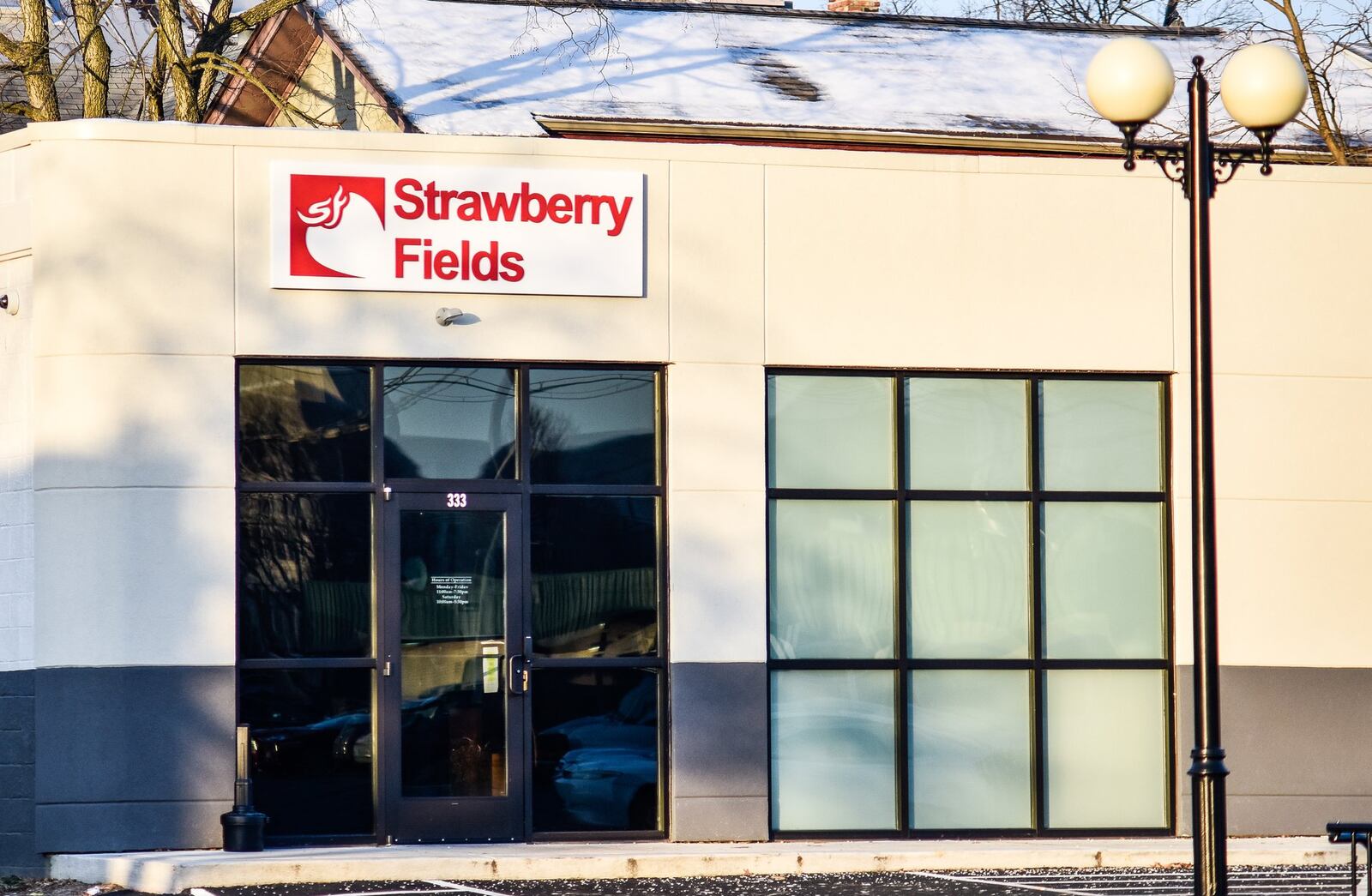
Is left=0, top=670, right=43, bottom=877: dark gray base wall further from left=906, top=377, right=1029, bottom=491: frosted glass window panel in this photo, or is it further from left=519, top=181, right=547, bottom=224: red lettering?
left=906, top=377, right=1029, bottom=491: frosted glass window panel

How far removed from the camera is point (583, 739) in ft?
39.6

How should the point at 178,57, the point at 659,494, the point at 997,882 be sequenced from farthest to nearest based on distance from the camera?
the point at 178,57 < the point at 659,494 < the point at 997,882

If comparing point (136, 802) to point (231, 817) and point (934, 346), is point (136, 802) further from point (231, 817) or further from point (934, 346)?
point (934, 346)

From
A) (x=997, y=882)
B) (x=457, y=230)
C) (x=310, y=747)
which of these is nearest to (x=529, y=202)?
(x=457, y=230)

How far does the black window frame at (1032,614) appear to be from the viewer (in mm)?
12391

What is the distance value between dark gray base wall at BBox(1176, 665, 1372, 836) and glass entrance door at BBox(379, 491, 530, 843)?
16.2 feet

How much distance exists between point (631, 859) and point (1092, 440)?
15.3 feet

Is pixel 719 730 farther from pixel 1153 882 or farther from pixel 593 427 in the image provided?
pixel 1153 882

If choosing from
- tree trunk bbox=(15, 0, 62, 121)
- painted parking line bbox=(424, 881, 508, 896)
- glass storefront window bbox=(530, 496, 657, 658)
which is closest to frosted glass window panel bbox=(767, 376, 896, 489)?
glass storefront window bbox=(530, 496, 657, 658)

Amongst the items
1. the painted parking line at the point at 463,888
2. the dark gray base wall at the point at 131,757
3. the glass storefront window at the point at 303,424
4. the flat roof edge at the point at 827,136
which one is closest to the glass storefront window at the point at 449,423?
the glass storefront window at the point at 303,424

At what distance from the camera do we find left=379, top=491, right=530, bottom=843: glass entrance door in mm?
11812

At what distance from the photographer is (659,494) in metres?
12.3

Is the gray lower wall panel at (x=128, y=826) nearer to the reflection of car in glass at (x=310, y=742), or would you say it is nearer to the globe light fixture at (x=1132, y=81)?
the reflection of car in glass at (x=310, y=742)

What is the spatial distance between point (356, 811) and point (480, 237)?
4.08 metres
